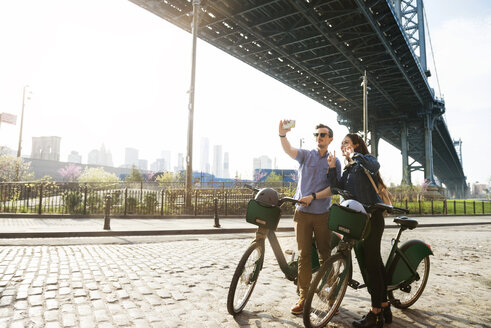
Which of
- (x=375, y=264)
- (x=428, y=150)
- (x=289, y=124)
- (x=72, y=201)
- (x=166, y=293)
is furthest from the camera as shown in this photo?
(x=428, y=150)

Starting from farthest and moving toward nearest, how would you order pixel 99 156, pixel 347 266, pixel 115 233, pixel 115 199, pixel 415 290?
pixel 99 156, pixel 115 199, pixel 115 233, pixel 415 290, pixel 347 266

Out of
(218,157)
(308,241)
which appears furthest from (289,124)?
(218,157)

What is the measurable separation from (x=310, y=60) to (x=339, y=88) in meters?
8.74

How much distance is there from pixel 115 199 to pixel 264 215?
1331 cm

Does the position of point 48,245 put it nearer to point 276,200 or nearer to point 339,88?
point 276,200

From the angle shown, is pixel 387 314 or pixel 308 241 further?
pixel 308 241

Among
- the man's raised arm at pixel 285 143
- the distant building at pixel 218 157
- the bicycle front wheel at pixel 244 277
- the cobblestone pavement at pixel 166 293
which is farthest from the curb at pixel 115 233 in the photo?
the distant building at pixel 218 157

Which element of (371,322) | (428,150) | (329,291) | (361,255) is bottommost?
(371,322)

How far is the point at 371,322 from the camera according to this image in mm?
2943

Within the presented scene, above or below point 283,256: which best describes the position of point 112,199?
above

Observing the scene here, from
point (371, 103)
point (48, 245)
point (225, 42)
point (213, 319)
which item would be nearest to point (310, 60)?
point (225, 42)

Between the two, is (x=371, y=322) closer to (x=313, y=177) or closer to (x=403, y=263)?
(x=403, y=263)

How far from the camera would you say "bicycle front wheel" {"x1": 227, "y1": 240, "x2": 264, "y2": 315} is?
10.0 ft

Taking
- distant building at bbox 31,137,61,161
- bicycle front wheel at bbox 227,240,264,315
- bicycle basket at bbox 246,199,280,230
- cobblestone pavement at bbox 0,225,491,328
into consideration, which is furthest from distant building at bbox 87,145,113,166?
bicycle basket at bbox 246,199,280,230
